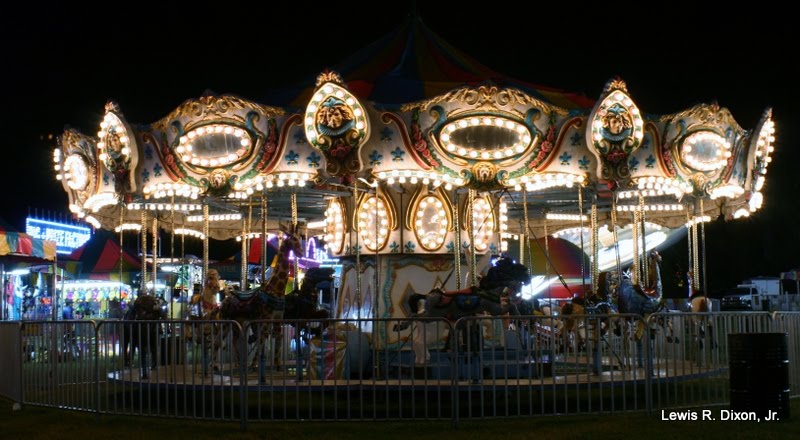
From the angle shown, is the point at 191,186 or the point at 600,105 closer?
the point at 600,105

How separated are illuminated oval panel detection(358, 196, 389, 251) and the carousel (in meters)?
0.02

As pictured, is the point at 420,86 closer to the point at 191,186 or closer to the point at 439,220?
the point at 439,220

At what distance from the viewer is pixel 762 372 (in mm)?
8766

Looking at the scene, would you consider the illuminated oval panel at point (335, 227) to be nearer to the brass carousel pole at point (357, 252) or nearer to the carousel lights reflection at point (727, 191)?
the brass carousel pole at point (357, 252)

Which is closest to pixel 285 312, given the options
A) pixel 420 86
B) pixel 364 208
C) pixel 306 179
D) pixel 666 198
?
pixel 306 179

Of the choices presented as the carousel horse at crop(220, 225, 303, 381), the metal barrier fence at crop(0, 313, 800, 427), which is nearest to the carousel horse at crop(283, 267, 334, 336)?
the carousel horse at crop(220, 225, 303, 381)

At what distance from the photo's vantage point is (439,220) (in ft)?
46.2

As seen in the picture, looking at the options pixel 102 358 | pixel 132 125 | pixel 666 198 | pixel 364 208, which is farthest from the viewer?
pixel 666 198

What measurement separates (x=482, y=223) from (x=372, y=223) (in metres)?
1.72

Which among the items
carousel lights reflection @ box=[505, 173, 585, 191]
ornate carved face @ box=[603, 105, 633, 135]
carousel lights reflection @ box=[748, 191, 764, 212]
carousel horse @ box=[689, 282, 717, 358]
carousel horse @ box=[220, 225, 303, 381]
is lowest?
carousel horse @ box=[689, 282, 717, 358]

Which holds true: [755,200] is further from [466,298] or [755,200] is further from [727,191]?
[466,298]

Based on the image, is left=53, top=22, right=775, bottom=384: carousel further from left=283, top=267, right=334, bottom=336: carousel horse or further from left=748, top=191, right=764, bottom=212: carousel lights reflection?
left=283, top=267, right=334, bottom=336: carousel horse

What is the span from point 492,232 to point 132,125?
18.1 ft

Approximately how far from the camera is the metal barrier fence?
8812 mm
